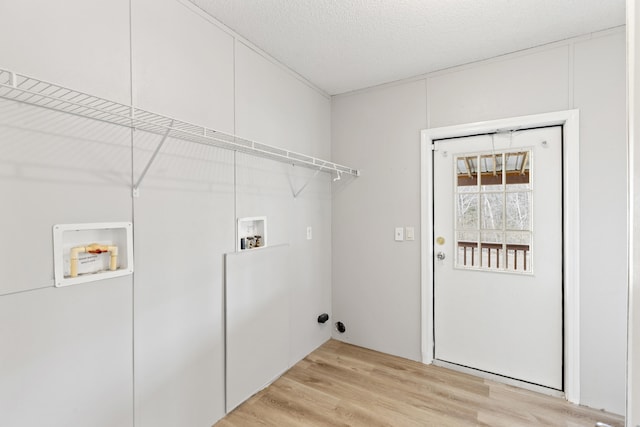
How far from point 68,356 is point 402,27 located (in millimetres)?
2433

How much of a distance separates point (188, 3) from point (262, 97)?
690 mm

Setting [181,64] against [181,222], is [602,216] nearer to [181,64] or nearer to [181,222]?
[181,222]

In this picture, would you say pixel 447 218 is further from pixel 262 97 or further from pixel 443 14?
pixel 262 97

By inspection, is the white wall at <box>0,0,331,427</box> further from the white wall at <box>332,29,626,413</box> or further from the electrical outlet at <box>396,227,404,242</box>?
the electrical outlet at <box>396,227,404,242</box>

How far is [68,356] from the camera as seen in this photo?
3.92ft

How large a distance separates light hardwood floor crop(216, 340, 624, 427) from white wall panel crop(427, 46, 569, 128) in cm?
202

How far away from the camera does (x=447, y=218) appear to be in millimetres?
2494

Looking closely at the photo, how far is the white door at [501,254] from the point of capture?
2.13 m

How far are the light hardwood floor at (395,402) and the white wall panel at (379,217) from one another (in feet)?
1.31

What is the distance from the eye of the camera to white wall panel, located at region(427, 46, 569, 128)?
6.70 ft

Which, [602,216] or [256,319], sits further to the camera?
[256,319]

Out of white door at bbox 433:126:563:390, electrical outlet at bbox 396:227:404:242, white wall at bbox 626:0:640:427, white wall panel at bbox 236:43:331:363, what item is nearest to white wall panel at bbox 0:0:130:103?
white wall panel at bbox 236:43:331:363

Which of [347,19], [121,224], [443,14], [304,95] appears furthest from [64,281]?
[443,14]

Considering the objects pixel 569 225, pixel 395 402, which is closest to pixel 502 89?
pixel 569 225
